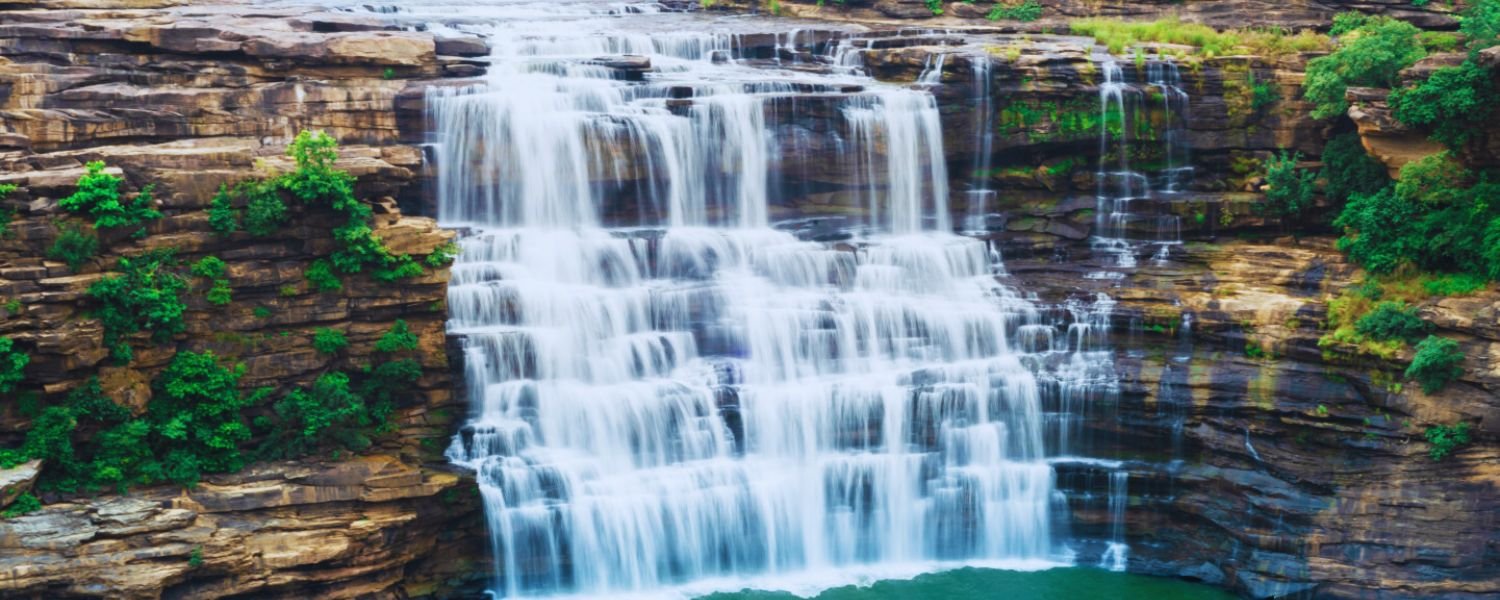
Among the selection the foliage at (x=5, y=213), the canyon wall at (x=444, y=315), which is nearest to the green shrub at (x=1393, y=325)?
the canyon wall at (x=444, y=315)

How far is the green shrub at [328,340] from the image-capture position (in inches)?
877

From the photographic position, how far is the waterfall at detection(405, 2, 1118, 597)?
912 inches

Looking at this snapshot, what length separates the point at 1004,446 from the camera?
80.7 ft

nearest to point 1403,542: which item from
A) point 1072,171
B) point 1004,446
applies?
point 1004,446

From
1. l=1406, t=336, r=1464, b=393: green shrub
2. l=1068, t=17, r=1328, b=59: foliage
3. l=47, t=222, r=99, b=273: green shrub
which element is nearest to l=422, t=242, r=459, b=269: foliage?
l=47, t=222, r=99, b=273: green shrub

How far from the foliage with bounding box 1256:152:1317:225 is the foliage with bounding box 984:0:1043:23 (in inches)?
397

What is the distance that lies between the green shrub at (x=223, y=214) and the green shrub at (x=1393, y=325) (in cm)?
1943

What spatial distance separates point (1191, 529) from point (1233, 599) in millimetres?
1438

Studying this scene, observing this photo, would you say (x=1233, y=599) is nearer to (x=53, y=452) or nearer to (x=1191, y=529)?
(x=1191, y=529)

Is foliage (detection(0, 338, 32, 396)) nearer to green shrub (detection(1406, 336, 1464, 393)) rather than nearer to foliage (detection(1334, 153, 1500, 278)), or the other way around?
green shrub (detection(1406, 336, 1464, 393))

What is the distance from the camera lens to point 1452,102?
23.2 m

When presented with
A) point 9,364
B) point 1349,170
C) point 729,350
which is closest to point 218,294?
point 9,364

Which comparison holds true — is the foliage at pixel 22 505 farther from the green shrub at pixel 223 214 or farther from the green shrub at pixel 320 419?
the green shrub at pixel 223 214

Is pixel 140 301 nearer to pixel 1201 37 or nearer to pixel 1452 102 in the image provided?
pixel 1452 102
